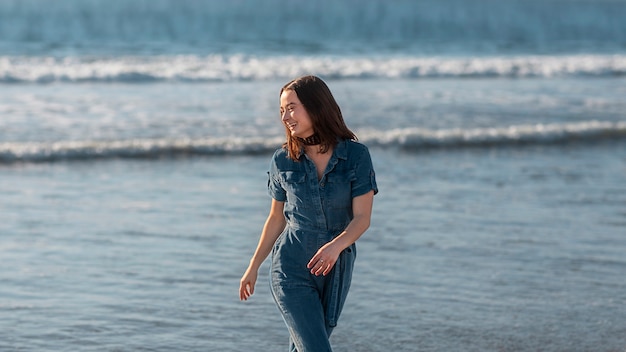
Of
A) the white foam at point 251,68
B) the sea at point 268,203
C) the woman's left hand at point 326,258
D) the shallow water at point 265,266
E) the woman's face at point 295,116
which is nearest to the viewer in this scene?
the woman's left hand at point 326,258

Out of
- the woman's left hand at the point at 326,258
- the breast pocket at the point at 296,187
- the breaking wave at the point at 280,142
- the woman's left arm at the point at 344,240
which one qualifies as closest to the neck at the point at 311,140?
the breast pocket at the point at 296,187

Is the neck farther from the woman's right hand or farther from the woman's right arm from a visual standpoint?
the woman's right hand

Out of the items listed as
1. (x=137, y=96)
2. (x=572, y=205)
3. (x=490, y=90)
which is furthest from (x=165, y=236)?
(x=490, y=90)

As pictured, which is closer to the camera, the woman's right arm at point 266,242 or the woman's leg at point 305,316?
the woman's leg at point 305,316

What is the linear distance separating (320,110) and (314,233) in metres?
0.48

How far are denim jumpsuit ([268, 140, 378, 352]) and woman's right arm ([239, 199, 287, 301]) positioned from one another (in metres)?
0.10

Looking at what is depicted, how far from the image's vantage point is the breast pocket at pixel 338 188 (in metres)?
4.11

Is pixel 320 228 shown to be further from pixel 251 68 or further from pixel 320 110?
pixel 251 68

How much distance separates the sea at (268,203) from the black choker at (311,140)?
85.4 inches

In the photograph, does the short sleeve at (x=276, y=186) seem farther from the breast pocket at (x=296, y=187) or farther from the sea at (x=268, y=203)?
the sea at (x=268, y=203)

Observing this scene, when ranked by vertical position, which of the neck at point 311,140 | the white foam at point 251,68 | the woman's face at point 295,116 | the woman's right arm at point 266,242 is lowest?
the white foam at point 251,68

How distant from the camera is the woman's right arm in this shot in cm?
431

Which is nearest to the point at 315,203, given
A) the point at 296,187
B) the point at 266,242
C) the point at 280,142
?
the point at 296,187

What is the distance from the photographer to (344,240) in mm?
4027
